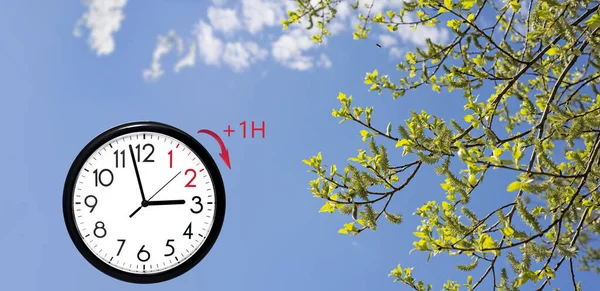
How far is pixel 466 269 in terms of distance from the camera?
213 centimetres

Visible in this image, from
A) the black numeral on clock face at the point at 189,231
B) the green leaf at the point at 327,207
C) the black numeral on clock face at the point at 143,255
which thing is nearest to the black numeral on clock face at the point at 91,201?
the black numeral on clock face at the point at 143,255

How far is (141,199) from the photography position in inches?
96.0

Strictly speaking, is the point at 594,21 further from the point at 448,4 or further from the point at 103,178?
the point at 103,178

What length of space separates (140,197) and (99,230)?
26cm

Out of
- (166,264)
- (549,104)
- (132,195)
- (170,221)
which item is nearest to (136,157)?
(132,195)

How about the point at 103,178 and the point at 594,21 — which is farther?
the point at 103,178

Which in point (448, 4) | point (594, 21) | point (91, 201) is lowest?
point (91, 201)

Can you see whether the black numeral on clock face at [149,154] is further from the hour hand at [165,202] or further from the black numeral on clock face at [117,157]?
the hour hand at [165,202]

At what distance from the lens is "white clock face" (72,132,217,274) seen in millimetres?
2479

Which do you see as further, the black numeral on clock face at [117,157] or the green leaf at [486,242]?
the black numeral on clock face at [117,157]

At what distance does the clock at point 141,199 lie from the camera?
97.5 inches

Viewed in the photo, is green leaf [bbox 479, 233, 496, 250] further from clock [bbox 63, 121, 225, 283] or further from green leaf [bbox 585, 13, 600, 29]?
clock [bbox 63, 121, 225, 283]

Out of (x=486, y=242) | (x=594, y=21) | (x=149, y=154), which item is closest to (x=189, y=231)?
(x=149, y=154)

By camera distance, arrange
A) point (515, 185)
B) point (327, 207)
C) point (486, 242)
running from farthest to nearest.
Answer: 1. point (327, 207)
2. point (486, 242)
3. point (515, 185)
